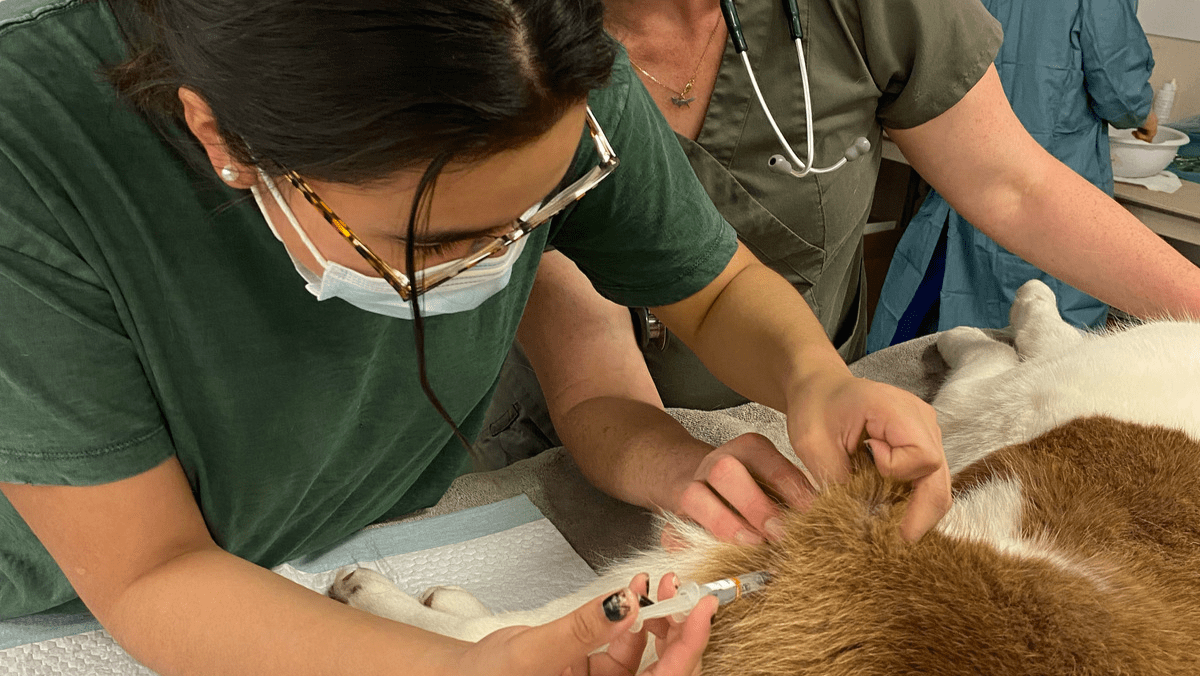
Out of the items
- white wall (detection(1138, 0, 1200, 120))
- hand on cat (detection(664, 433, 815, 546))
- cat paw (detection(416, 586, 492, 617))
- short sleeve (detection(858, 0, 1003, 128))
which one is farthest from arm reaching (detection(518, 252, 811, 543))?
white wall (detection(1138, 0, 1200, 120))

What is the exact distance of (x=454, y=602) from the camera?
83 centimetres

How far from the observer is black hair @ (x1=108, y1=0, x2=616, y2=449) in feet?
1.50

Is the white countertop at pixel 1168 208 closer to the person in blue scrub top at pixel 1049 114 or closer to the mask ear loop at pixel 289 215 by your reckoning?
the person in blue scrub top at pixel 1049 114

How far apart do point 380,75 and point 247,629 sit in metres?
0.41

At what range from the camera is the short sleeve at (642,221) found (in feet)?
2.75

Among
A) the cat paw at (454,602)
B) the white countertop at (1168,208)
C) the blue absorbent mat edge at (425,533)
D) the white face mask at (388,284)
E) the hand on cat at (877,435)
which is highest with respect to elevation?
the white face mask at (388,284)

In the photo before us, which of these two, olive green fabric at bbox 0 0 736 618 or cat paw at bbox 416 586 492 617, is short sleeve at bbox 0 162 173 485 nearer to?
olive green fabric at bbox 0 0 736 618

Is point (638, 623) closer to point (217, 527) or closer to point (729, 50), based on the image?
point (217, 527)

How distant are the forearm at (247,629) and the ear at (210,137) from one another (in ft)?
0.93

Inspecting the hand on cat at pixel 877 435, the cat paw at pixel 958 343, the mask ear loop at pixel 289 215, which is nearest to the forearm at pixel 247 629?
the mask ear loop at pixel 289 215

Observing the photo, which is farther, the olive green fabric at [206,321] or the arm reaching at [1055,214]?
the arm reaching at [1055,214]

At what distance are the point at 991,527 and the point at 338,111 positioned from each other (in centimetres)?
64

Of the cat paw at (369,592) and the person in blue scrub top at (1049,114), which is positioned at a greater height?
the cat paw at (369,592)

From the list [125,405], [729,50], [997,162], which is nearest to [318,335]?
[125,405]
